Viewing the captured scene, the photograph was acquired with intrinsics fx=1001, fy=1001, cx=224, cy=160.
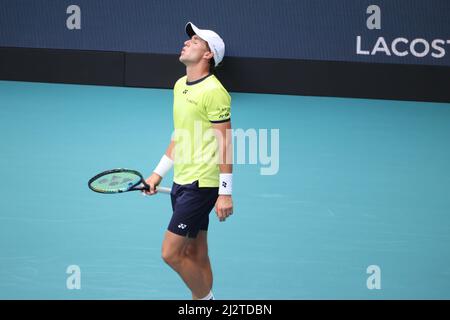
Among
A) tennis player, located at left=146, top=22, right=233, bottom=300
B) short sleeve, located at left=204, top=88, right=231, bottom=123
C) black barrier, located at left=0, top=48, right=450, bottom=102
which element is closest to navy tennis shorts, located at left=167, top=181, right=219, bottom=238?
tennis player, located at left=146, top=22, right=233, bottom=300

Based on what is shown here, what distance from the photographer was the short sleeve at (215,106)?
499 centimetres

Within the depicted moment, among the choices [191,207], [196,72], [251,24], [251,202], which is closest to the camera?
[191,207]

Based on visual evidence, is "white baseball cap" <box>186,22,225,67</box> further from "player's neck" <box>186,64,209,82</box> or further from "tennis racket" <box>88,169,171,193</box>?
"tennis racket" <box>88,169,171,193</box>

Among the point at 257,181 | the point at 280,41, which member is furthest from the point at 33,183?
the point at 280,41

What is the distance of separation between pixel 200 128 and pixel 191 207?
40cm

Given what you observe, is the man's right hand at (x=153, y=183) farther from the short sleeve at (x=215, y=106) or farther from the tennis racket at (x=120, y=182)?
the short sleeve at (x=215, y=106)

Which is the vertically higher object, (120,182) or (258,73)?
(258,73)

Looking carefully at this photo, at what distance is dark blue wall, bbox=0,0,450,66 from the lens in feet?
31.9

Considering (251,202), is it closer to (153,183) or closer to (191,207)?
(153,183)

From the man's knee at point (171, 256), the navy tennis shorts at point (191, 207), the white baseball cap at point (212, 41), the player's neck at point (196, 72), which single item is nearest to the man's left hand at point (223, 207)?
the navy tennis shorts at point (191, 207)

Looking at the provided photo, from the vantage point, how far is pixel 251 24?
9781mm

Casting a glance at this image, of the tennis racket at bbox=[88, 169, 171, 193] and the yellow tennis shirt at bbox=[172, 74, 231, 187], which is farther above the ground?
the yellow tennis shirt at bbox=[172, 74, 231, 187]

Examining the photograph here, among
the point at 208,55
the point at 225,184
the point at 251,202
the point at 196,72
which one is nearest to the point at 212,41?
the point at 208,55

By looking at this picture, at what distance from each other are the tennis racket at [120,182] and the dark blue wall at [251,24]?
4.64 m
